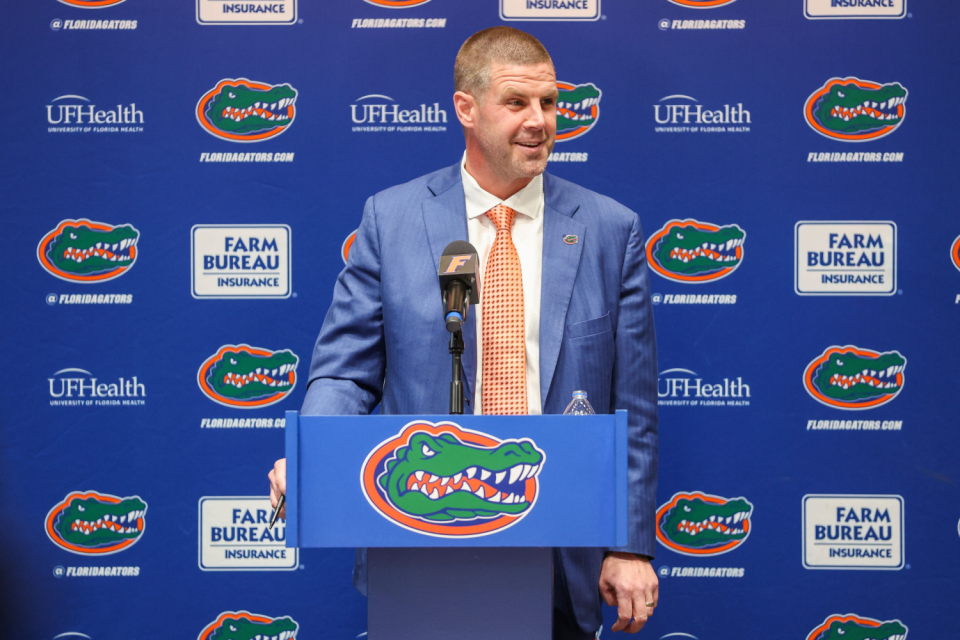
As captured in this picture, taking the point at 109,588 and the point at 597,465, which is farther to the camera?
the point at 109,588

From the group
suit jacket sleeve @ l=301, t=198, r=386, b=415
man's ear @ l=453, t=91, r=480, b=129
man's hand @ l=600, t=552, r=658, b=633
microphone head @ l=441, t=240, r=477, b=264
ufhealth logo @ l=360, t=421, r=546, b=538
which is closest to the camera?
ufhealth logo @ l=360, t=421, r=546, b=538

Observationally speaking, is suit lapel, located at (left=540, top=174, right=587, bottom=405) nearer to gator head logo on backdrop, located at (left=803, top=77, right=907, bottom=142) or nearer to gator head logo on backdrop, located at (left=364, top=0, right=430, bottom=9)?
gator head logo on backdrop, located at (left=364, top=0, right=430, bottom=9)

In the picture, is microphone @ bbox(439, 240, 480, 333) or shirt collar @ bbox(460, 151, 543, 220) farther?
shirt collar @ bbox(460, 151, 543, 220)

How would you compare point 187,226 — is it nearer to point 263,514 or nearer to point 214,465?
point 214,465

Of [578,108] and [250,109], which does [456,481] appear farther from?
[250,109]

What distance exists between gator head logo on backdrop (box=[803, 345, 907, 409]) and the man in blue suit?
115 centimetres

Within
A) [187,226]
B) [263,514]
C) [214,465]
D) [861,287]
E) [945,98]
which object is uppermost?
[945,98]

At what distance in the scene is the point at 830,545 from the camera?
280 cm

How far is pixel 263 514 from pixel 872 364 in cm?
213

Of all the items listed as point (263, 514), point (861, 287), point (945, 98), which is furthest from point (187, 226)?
point (945, 98)

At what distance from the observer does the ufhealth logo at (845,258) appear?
9.14 ft

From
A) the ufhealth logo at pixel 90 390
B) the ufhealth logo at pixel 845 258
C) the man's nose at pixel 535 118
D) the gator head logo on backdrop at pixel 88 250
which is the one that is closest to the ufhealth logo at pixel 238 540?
the ufhealth logo at pixel 90 390

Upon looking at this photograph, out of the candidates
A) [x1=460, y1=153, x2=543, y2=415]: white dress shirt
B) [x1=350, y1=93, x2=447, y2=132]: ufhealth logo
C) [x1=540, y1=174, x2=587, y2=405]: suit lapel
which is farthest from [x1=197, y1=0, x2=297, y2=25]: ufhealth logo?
[x1=540, y1=174, x2=587, y2=405]: suit lapel

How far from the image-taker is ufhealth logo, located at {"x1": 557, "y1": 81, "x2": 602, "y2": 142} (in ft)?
9.14
